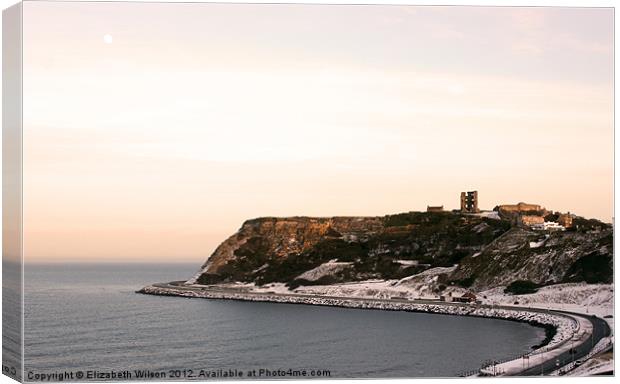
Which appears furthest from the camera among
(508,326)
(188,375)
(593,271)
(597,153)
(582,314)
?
(508,326)

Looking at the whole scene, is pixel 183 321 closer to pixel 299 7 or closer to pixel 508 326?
pixel 508 326

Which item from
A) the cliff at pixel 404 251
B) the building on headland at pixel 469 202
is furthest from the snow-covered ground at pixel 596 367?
the cliff at pixel 404 251

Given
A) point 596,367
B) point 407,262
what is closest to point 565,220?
point 596,367

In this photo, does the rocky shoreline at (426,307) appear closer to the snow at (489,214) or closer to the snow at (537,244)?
the snow at (489,214)

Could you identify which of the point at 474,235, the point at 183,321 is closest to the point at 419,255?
the point at 474,235

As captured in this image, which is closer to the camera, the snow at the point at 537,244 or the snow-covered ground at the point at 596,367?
the snow-covered ground at the point at 596,367

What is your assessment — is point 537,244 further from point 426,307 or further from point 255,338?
point 255,338
